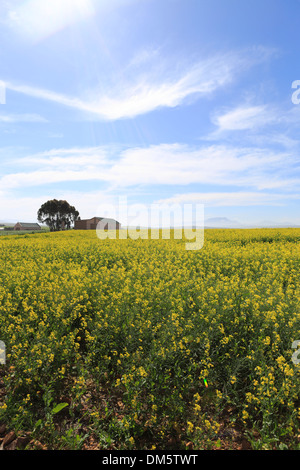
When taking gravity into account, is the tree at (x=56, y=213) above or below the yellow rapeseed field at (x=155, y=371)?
above

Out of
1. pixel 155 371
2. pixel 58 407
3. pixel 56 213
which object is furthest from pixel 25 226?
pixel 155 371

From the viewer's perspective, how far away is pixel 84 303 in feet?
19.1

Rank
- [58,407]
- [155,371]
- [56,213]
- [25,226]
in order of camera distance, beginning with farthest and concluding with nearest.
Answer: [25,226], [56,213], [155,371], [58,407]

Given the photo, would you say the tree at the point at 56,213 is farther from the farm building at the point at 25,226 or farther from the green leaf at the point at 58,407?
the green leaf at the point at 58,407

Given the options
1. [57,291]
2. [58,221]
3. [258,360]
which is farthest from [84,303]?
[58,221]

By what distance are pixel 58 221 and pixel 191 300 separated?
78428 millimetres

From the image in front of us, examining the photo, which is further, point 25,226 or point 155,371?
point 25,226

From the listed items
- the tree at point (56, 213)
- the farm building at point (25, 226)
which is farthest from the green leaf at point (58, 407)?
the farm building at point (25, 226)

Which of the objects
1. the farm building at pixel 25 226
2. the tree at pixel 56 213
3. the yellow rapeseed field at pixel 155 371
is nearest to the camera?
the yellow rapeseed field at pixel 155 371

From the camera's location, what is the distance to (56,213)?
77.9 m

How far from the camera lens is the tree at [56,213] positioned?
76.3 metres

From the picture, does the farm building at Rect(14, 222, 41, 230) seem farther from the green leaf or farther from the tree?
the green leaf

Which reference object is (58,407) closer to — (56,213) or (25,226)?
(56,213)

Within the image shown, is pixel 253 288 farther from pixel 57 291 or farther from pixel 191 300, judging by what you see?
pixel 57 291
